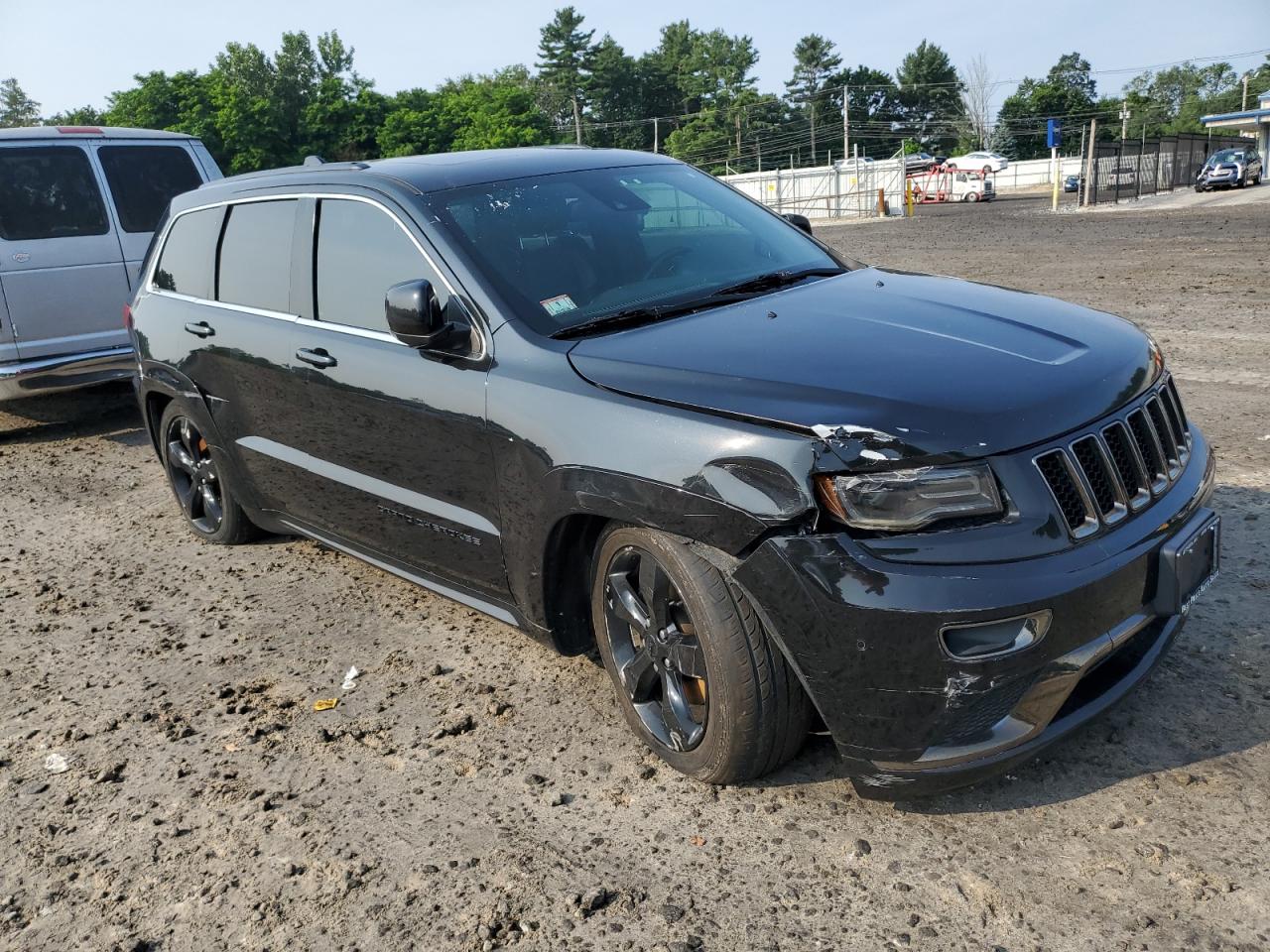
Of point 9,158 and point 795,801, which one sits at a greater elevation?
point 9,158

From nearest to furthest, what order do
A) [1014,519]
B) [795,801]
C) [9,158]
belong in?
[1014,519] → [795,801] → [9,158]

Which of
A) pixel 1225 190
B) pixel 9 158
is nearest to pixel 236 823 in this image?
pixel 9 158

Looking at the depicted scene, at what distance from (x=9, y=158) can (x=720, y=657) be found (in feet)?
26.0

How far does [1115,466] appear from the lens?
2.86 m

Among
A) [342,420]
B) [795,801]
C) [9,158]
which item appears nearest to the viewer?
[795,801]

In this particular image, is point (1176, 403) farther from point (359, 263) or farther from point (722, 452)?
point (359, 263)

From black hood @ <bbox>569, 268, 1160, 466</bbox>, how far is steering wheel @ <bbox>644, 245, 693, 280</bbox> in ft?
1.22

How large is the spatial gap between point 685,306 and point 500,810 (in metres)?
1.70

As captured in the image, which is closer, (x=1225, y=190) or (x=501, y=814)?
(x=501, y=814)

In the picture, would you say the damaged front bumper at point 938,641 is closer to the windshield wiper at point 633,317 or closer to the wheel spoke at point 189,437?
the windshield wiper at point 633,317

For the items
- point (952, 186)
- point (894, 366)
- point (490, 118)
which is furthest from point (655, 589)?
point (490, 118)

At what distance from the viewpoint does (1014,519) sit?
263cm

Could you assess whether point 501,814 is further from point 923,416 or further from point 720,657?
point 923,416

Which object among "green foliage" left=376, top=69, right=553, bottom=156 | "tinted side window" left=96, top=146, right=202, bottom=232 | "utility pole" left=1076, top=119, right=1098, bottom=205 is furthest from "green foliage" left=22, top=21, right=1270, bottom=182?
"tinted side window" left=96, top=146, right=202, bottom=232
